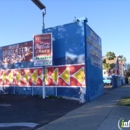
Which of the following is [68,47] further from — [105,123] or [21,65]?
[105,123]

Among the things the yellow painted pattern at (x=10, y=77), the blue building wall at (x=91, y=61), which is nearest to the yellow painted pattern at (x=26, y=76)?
the yellow painted pattern at (x=10, y=77)

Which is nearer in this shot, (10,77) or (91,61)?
(91,61)

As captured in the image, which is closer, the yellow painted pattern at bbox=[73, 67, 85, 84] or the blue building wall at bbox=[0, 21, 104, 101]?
the yellow painted pattern at bbox=[73, 67, 85, 84]

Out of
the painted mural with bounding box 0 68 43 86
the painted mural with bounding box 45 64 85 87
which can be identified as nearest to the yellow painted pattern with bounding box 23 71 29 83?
the painted mural with bounding box 0 68 43 86

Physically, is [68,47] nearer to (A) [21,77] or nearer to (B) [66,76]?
(B) [66,76]

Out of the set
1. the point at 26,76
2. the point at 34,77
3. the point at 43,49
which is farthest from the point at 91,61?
the point at 26,76

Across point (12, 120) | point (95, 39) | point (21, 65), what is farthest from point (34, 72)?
point (12, 120)

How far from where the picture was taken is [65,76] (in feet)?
53.5

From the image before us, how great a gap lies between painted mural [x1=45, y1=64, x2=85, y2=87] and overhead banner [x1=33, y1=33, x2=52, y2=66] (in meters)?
1.53

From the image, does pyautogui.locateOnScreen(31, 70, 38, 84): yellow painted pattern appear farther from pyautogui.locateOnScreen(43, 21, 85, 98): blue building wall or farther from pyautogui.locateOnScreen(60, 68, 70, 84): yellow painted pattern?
pyautogui.locateOnScreen(60, 68, 70, 84): yellow painted pattern

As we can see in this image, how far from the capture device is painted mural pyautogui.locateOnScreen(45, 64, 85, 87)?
1556cm

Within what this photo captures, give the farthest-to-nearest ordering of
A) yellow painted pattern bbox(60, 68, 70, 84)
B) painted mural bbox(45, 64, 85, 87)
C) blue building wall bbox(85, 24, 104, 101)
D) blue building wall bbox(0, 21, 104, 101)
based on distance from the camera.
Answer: yellow painted pattern bbox(60, 68, 70, 84), blue building wall bbox(85, 24, 104, 101), blue building wall bbox(0, 21, 104, 101), painted mural bbox(45, 64, 85, 87)

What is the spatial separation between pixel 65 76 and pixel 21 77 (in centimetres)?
553

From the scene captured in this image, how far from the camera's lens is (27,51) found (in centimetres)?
1914
